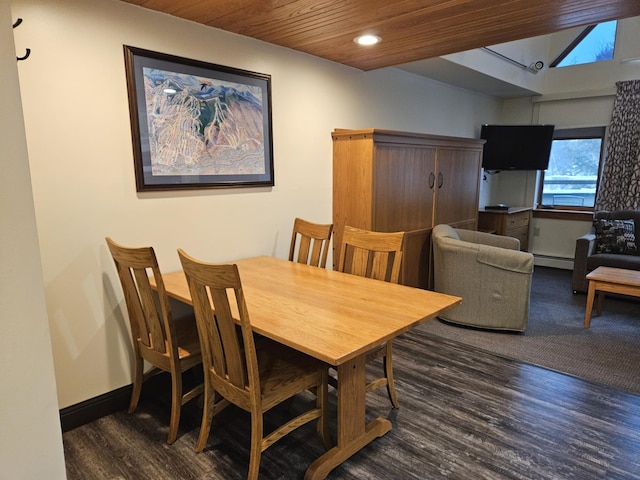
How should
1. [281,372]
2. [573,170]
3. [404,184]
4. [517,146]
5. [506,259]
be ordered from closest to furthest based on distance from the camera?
[281,372] < [506,259] < [404,184] < [517,146] < [573,170]

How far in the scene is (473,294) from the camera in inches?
134

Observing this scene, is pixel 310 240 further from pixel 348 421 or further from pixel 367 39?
pixel 367 39

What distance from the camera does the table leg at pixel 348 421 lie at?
173 centimetres

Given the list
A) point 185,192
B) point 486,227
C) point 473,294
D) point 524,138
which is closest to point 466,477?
point 473,294

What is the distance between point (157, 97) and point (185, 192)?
58cm

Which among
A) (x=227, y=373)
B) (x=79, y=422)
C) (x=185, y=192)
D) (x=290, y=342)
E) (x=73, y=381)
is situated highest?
(x=185, y=192)

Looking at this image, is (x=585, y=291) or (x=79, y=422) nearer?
(x=79, y=422)

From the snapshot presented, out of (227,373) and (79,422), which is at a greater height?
(227,373)

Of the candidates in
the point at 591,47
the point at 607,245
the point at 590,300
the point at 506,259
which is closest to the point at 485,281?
the point at 506,259

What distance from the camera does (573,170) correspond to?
564cm

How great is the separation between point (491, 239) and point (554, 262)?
235 centimetres

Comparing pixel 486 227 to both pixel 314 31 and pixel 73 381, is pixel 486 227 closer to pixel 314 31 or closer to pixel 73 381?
pixel 314 31

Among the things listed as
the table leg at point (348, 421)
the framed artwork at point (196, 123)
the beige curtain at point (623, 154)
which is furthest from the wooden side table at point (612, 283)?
the framed artwork at point (196, 123)

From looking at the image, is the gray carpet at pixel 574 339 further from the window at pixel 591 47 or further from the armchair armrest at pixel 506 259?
the window at pixel 591 47
